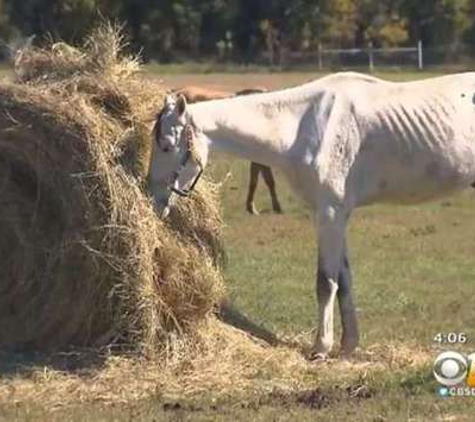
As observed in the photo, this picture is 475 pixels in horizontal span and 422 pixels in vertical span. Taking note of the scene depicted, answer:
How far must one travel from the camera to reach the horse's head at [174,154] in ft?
27.7

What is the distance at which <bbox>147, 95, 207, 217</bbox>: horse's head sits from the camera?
8.45 m

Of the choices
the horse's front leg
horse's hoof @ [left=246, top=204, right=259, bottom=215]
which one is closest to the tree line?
horse's hoof @ [left=246, top=204, right=259, bottom=215]

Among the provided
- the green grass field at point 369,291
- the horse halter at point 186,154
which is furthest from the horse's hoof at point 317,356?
the horse halter at point 186,154

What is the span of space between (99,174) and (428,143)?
2.19 metres

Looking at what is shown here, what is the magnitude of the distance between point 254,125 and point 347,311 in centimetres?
141

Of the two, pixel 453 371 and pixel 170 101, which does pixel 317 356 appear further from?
pixel 170 101

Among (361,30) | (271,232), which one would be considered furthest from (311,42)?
(271,232)

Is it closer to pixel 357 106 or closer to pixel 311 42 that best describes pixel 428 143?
pixel 357 106

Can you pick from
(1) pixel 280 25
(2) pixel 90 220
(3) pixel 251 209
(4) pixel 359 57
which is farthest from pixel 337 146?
(1) pixel 280 25

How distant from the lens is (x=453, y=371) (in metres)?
7.69

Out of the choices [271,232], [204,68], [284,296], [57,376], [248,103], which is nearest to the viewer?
[57,376]

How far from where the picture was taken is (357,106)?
891 cm

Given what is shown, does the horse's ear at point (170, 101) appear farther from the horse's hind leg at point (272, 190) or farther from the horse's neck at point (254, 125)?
the horse's hind leg at point (272, 190)

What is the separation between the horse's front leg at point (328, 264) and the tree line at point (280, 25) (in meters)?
45.7
